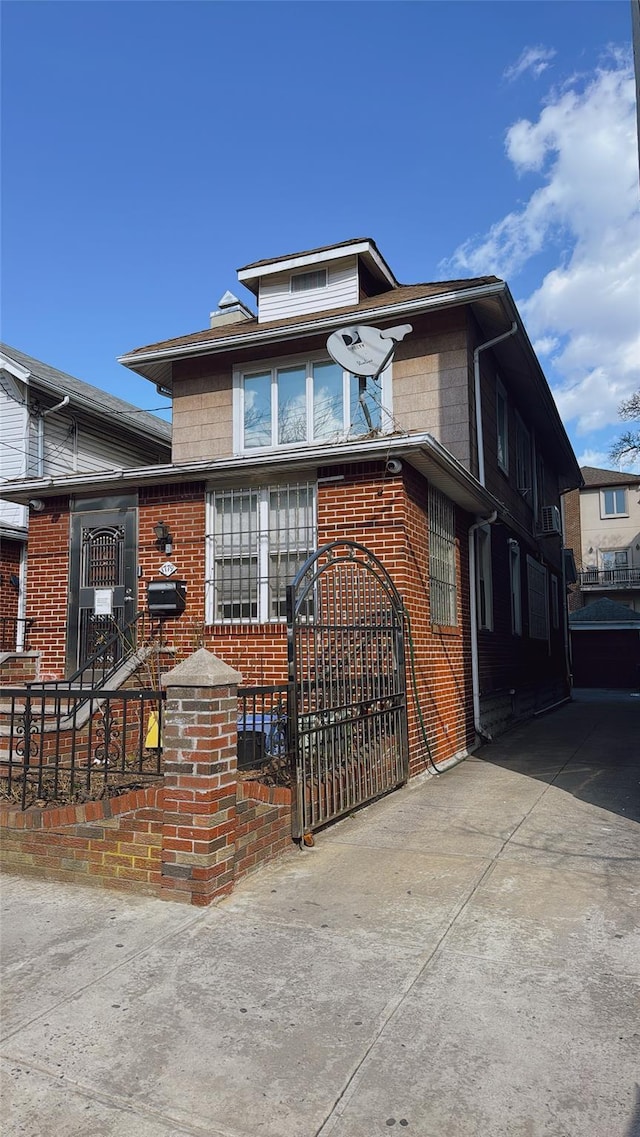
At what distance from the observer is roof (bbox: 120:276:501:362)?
10.1 m

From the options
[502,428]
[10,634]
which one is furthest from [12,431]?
[502,428]

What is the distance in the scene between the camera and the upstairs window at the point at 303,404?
10547 millimetres

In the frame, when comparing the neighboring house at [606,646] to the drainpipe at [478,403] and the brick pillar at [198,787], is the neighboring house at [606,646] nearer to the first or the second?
the drainpipe at [478,403]

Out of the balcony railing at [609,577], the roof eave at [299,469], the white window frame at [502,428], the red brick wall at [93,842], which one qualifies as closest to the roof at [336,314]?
the white window frame at [502,428]

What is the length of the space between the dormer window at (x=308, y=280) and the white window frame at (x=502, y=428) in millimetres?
3229

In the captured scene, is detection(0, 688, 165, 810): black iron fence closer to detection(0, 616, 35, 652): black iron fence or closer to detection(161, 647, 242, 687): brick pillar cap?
detection(161, 647, 242, 687): brick pillar cap

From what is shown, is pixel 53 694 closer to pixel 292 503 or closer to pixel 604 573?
pixel 292 503

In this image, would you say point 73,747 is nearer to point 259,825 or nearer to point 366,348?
point 259,825

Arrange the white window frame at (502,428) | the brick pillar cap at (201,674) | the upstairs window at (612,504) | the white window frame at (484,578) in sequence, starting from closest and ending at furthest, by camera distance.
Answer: the brick pillar cap at (201,674)
the white window frame at (484,578)
the white window frame at (502,428)
the upstairs window at (612,504)

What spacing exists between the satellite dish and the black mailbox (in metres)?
3.13

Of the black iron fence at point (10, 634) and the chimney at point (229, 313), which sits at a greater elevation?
the chimney at point (229, 313)

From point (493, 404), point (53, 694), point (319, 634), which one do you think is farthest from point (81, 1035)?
point (493, 404)

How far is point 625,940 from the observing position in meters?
3.50

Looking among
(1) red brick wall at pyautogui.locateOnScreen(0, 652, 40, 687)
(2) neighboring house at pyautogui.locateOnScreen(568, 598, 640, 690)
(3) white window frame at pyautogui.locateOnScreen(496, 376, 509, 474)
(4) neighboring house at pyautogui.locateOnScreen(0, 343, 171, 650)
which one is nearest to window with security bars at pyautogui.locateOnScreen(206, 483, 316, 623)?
(1) red brick wall at pyautogui.locateOnScreen(0, 652, 40, 687)
